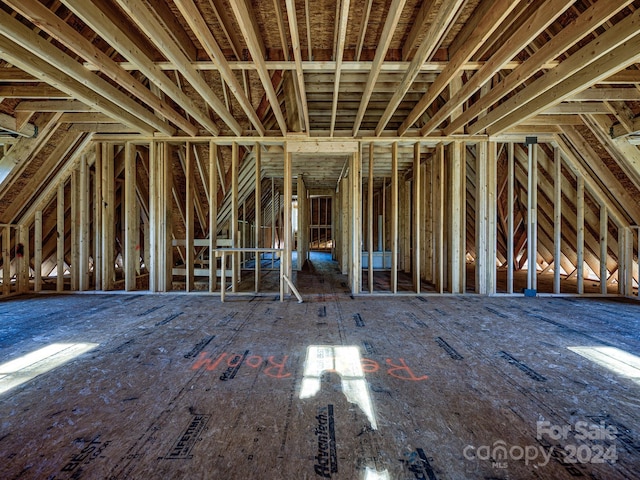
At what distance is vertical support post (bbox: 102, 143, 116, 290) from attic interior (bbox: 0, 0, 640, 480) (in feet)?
0.12

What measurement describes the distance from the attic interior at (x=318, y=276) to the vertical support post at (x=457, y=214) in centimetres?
4

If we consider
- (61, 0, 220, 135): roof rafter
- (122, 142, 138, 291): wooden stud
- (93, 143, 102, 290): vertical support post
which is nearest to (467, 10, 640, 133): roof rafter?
(61, 0, 220, 135): roof rafter

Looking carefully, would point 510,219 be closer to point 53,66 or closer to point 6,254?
point 53,66

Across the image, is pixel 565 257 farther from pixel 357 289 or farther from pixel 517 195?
pixel 357 289

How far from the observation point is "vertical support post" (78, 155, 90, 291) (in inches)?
215

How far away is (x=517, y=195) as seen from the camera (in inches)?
295

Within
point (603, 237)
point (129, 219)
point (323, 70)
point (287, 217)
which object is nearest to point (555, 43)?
point (323, 70)

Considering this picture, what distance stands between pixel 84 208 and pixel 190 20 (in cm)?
475

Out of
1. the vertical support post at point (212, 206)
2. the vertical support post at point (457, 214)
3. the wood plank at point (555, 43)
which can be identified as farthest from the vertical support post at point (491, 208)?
the vertical support post at point (212, 206)

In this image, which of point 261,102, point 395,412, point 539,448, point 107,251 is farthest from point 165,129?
point 539,448

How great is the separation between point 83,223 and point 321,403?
588 cm

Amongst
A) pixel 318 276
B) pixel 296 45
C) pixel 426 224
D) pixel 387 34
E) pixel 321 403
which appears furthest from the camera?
pixel 318 276

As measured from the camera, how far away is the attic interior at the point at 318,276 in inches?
63.3

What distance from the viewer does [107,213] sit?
5.52 m
